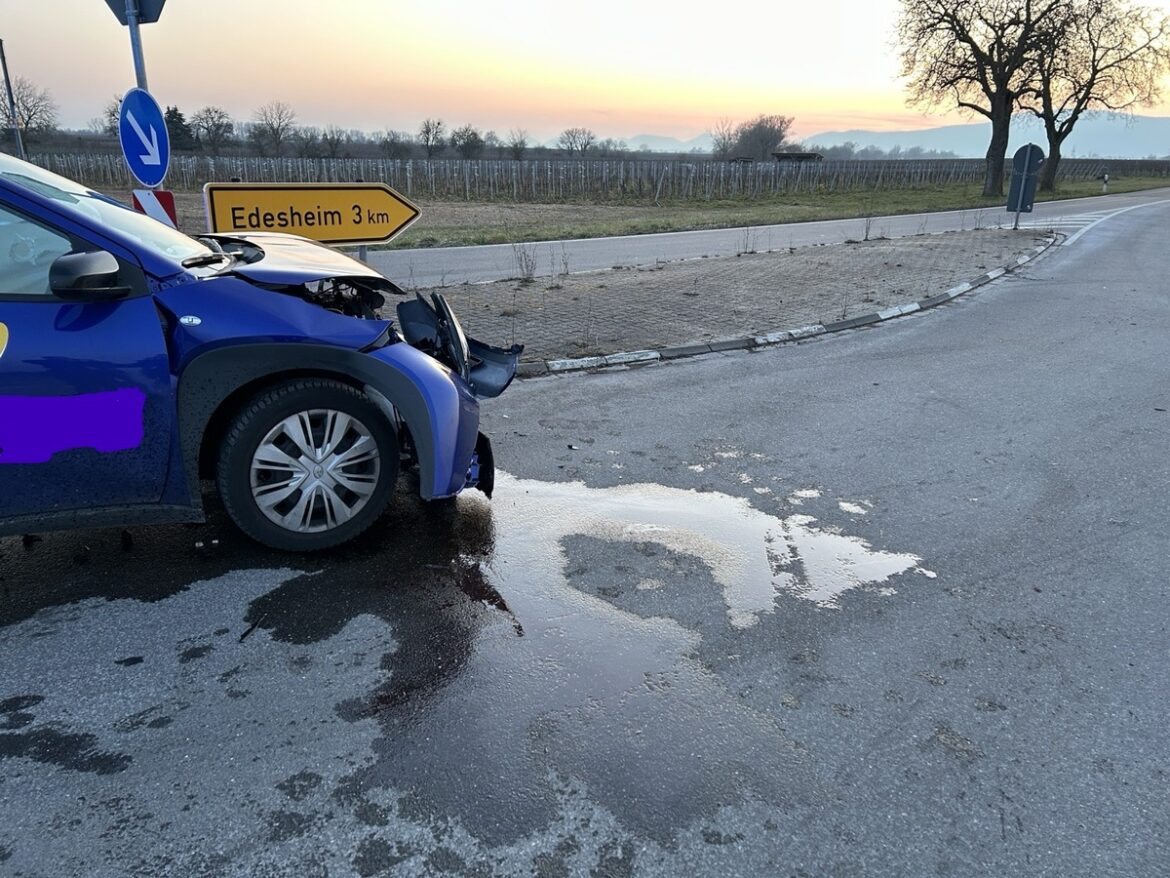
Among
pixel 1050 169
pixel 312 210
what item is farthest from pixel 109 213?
pixel 1050 169

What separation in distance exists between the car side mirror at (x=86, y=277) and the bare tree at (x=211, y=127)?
246 feet

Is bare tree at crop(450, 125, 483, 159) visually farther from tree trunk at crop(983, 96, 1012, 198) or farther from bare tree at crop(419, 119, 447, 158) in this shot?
tree trunk at crop(983, 96, 1012, 198)

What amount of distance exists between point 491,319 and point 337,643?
6505mm

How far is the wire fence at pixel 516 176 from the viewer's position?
42.7 meters

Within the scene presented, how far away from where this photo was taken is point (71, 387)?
126 inches

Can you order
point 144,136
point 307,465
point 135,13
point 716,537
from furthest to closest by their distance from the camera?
point 144,136
point 135,13
point 716,537
point 307,465

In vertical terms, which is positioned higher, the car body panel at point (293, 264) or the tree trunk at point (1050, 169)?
the tree trunk at point (1050, 169)

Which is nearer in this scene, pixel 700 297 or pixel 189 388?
pixel 189 388

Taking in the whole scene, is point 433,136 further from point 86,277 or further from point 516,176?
point 86,277

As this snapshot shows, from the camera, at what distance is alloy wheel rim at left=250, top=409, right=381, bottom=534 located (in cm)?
367

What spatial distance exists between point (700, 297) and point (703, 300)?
0.66ft

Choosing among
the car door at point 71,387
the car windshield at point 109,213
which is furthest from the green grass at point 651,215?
the car door at point 71,387

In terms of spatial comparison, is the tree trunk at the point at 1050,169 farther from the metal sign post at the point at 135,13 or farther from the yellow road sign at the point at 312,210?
the metal sign post at the point at 135,13

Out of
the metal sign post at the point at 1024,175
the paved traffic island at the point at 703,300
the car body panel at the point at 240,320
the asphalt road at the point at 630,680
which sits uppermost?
the metal sign post at the point at 1024,175
